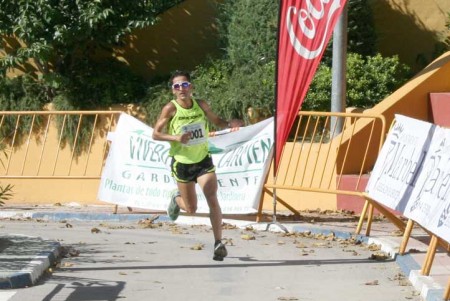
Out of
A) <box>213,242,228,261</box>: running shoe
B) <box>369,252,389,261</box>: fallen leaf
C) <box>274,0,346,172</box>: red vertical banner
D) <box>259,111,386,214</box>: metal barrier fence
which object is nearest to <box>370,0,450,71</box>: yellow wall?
<box>259,111,386,214</box>: metal barrier fence

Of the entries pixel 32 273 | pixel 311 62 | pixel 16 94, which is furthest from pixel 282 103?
pixel 16 94

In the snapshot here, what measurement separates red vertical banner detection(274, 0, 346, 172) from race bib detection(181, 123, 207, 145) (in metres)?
2.10

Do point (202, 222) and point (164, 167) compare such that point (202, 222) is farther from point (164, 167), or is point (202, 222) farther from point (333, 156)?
point (333, 156)

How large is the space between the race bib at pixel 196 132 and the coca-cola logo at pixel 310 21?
2.20 m

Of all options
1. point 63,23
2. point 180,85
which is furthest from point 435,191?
point 63,23

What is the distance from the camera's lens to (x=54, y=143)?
18469 millimetres

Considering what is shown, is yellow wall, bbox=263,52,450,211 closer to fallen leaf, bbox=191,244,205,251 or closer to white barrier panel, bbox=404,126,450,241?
fallen leaf, bbox=191,244,205,251

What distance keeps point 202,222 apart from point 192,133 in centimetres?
330

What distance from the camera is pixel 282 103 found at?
13906 millimetres

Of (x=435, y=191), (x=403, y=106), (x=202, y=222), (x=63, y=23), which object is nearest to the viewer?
(x=435, y=191)

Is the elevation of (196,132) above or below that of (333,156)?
above

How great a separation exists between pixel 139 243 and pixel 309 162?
353 cm

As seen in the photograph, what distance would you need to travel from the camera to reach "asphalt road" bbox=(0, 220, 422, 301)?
10.1 metres

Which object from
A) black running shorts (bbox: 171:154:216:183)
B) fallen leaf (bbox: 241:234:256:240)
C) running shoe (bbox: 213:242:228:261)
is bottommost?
fallen leaf (bbox: 241:234:256:240)
